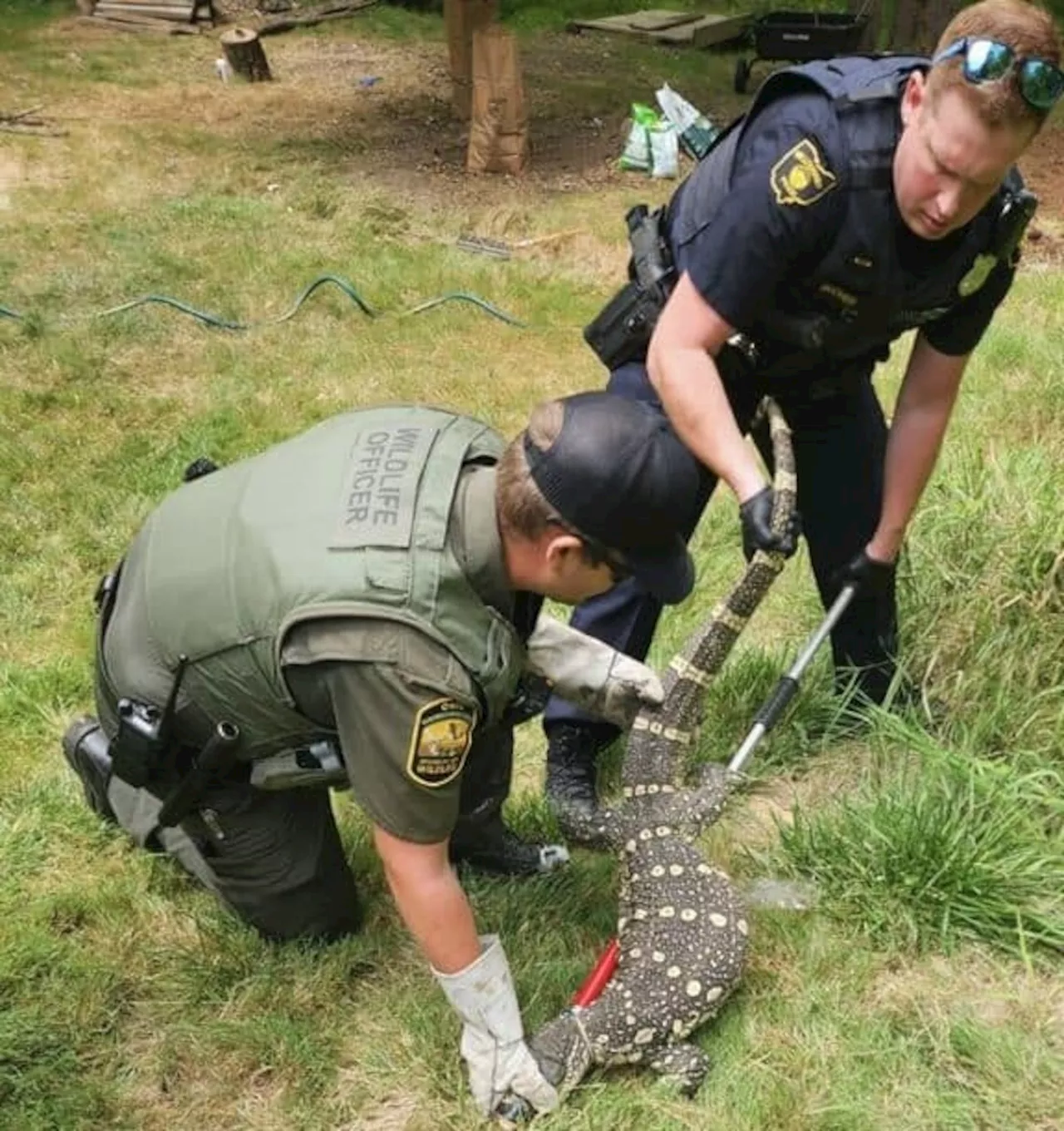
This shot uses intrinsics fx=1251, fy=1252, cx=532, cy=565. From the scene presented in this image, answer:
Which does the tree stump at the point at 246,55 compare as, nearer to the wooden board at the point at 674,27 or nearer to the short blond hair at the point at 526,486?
the wooden board at the point at 674,27

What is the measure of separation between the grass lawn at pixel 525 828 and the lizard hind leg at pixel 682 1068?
0.04 metres

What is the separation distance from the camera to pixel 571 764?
11.2ft

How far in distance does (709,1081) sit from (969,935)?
0.74 metres

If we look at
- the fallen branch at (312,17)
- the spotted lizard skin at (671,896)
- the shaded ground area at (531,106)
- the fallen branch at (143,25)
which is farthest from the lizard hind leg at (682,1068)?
the fallen branch at (143,25)

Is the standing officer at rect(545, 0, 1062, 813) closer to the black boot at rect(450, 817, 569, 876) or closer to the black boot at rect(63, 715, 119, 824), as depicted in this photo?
the black boot at rect(450, 817, 569, 876)

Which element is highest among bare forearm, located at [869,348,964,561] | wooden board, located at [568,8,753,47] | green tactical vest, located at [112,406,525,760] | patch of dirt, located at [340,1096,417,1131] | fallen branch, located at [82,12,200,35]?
green tactical vest, located at [112,406,525,760]

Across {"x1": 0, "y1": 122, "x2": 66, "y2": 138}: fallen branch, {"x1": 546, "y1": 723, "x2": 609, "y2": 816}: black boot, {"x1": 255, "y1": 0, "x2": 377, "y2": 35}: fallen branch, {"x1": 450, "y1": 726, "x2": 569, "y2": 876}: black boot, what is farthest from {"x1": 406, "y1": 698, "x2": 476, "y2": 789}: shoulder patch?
{"x1": 255, "y1": 0, "x2": 377, "y2": 35}: fallen branch

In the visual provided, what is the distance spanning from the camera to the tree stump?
10.5 m

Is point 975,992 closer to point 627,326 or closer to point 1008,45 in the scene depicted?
point 627,326

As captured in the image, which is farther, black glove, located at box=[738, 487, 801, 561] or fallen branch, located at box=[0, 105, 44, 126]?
fallen branch, located at box=[0, 105, 44, 126]

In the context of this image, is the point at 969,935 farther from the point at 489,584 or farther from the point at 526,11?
the point at 526,11

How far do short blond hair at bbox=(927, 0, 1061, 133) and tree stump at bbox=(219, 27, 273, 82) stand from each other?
30.6ft

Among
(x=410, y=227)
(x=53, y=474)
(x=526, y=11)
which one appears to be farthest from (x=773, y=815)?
(x=526, y=11)

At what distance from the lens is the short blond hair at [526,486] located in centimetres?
208
